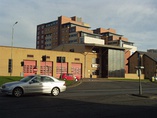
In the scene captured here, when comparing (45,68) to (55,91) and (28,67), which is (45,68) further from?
(55,91)

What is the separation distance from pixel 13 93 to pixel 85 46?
152 ft

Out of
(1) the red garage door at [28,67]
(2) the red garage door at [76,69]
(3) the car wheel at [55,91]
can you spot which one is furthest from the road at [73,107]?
(2) the red garage door at [76,69]

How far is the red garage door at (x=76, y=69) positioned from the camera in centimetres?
5872

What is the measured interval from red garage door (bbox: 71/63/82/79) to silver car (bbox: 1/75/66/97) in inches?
1594

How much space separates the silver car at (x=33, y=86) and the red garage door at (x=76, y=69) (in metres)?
40.5

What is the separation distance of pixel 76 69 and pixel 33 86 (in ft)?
141

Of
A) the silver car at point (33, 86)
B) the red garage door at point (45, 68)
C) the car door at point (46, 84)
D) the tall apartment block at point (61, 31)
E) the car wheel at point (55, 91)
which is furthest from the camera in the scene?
the tall apartment block at point (61, 31)

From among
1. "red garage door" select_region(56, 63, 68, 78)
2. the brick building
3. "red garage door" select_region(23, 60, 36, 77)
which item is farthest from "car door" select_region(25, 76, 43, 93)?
the brick building

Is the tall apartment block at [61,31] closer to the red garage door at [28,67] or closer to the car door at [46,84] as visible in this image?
the red garage door at [28,67]

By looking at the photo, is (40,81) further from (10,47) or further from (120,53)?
(120,53)

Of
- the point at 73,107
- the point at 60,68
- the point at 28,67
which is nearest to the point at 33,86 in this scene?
the point at 73,107

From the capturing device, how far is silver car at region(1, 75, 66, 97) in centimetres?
1598

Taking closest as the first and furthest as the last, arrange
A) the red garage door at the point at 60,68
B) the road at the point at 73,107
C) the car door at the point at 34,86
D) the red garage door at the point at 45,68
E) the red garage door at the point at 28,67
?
the road at the point at 73,107
the car door at the point at 34,86
the red garage door at the point at 28,67
the red garage door at the point at 45,68
the red garage door at the point at 60,68

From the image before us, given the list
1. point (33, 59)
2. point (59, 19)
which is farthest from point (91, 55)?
Result: point (59, 19)
